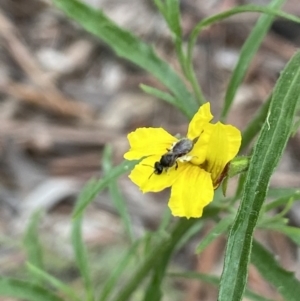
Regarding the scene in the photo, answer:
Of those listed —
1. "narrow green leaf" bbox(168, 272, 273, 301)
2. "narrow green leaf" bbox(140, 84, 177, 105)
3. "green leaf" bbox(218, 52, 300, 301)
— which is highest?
"narrow green leaf" bbox(140, 84, 177, 105)

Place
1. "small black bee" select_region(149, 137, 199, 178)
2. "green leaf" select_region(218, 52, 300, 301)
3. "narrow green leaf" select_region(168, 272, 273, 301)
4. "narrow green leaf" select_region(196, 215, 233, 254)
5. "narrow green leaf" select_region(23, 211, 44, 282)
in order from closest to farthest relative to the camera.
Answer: "green leaf" select_region(218, 52, 300, 301), "small black bee" select_region(149, 137, 199, 178), "narrow green leaf" select_region(196, 215, 233, 254), "narrow green leaf" select_region(168, 272, 273, 301), "narrow green leaf" select_region(23, 211, 44, 282)

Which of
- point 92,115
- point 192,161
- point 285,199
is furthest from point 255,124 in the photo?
point 92,115

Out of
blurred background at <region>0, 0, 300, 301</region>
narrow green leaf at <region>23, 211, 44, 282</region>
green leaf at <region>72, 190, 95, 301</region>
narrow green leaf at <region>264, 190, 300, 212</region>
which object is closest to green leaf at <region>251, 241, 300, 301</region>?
narrow green leaf at <region>264, 190, 300, 212</region>

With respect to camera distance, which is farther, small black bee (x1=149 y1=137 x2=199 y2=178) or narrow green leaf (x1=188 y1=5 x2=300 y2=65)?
narrow green leaf (x1=188 y1=5 x2=300 y2=65)

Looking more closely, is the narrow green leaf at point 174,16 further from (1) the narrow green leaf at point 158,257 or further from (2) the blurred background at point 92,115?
(2) the blurred background at point 92,115

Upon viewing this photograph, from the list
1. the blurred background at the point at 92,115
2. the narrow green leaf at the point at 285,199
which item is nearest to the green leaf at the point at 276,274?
the narrow green leaf at the point at 285,199

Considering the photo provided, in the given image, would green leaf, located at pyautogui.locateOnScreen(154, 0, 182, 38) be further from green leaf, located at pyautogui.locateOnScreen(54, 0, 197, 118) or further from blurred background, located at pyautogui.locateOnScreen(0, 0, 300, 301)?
blurred background, located at pyautogui.locateOnScreen(0, 0, 300, 301)
